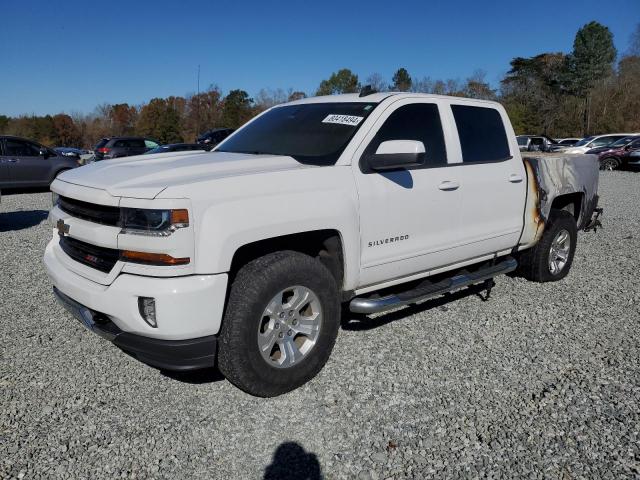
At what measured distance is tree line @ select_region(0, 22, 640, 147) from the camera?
4878cm

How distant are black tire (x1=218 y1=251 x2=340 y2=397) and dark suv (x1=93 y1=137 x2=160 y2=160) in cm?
1805

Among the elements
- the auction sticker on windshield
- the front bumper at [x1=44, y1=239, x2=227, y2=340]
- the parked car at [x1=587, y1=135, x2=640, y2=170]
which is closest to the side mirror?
the auction sticker on windshield

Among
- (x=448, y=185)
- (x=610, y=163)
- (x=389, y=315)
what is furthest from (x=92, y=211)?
(x=610, y=163)

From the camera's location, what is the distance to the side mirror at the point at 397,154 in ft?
10.7

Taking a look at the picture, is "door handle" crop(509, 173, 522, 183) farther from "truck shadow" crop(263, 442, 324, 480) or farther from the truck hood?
"truck shadow" crop(263, 442, 324, 480)

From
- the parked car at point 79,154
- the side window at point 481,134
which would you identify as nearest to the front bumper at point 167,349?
the side window at point 481,134

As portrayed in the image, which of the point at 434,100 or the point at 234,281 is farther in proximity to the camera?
the point at 434,100

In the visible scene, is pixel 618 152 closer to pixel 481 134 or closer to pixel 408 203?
pixel 481 134

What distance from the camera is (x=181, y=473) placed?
247cm

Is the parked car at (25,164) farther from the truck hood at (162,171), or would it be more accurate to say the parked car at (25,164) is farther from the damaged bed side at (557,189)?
the damaged bed side at (557,189)

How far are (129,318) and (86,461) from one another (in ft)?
2.46

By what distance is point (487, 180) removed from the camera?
427 cm

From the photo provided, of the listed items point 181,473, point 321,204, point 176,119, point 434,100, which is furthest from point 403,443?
point 176,119

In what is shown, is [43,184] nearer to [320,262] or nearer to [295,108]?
[295,108]
